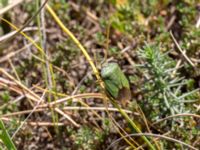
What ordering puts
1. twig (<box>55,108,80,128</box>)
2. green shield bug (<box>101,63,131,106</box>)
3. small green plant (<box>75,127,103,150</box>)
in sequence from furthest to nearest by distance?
twig (<box>55,108,80,128</box>) < small green plant (<box>75,127,103,150</box>) < green shield bug (<box>101,63,131,106</box>)

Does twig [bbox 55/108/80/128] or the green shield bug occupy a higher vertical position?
the green shield bug

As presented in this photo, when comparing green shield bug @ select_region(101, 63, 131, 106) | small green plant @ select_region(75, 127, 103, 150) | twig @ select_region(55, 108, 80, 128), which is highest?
green shield bug @ select_region(101, 63, 131, 106)

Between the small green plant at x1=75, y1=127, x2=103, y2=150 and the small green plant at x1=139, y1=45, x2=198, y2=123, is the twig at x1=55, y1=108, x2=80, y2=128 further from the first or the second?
the small green plant at x1=139, y1=45, x2=198, y2=123

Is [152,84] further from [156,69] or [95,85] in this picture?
[95,85]

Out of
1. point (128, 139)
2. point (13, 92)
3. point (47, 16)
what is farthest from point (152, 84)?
point (47, 16)

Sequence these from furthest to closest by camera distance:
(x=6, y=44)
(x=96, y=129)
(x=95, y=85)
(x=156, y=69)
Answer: (x=6, y=44)
(x=95, y=85)
(x=96, y=129)
(x=156, y=69)

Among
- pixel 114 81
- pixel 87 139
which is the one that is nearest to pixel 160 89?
pixel 114 81

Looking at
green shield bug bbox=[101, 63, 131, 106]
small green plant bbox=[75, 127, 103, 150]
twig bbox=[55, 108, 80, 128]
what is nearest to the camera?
green shield bug bbox=[101, 63, 131, 106]

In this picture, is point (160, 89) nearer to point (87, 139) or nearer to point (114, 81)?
point (114, 81)

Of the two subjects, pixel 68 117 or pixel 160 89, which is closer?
pixel 160 89

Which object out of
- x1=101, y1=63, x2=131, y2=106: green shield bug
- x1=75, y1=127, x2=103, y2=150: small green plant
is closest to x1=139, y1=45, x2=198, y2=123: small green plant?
x1=101, y1=63, x2=131, y2=106: green shield bug

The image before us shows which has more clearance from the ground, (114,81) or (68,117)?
(114,81)
